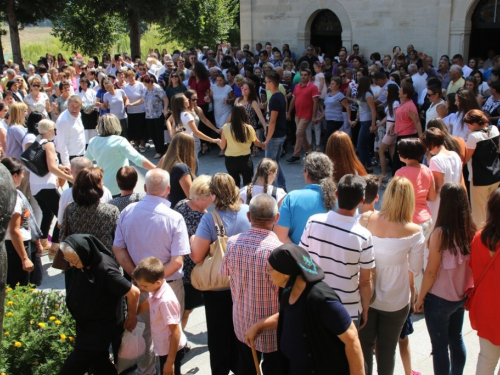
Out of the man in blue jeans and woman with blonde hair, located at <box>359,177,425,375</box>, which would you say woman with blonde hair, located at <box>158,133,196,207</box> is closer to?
woman with blonde hair, located at <box>359,177,425,375</box>

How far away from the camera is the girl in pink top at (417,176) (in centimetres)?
525

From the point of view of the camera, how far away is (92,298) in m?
3.85

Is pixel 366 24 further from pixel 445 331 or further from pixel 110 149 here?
pixel 445 331

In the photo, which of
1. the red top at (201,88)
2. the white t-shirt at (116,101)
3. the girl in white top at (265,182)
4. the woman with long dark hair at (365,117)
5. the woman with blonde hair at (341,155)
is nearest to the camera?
the girl in white top at (265,182)

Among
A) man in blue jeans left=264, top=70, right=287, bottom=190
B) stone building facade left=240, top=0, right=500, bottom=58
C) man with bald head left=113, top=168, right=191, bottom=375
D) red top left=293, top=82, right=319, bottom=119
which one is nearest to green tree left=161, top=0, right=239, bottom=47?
stone building facade left=240, top=0, right=500, bottom=58

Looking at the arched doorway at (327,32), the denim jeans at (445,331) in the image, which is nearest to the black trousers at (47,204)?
the denim jeans at (445,331)

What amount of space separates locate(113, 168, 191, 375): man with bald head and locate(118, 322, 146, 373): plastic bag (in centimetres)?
14

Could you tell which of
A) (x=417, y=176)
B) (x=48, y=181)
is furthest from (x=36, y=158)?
(x=417, y=176)

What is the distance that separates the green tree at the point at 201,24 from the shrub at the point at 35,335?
22193 millimetres

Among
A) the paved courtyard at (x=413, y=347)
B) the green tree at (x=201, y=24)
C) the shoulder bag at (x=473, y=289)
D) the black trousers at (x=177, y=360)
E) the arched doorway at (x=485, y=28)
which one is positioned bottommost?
the paved courtyard at (x=413, y=347)

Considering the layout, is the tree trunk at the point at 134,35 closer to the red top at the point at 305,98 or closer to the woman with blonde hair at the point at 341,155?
the red top at the point at 305,98

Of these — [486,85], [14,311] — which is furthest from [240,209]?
[486,85]

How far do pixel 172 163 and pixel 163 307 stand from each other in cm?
213

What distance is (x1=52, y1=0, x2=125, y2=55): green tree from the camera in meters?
23.4
